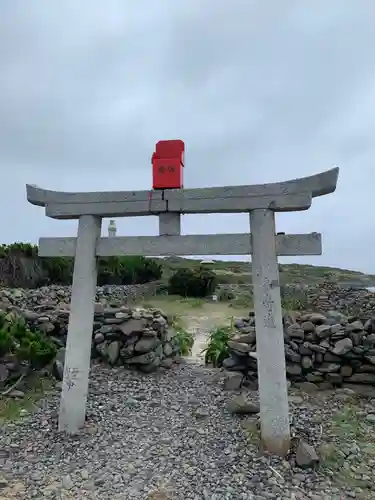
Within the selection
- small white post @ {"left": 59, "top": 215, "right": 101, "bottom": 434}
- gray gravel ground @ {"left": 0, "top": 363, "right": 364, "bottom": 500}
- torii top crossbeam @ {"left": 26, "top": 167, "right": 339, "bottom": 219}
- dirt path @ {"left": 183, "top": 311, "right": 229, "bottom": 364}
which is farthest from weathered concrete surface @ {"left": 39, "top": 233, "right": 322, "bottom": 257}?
dirt path @ {"left": 183, "top": 311, "right": 229, "bottom": 364}

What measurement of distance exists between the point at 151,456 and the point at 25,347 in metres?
2.45

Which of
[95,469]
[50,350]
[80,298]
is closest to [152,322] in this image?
[50,350]

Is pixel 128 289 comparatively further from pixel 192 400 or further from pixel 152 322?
pixel 192 400

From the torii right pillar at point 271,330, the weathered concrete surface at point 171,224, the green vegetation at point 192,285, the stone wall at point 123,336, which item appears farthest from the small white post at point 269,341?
the green vegetation at point 192,285

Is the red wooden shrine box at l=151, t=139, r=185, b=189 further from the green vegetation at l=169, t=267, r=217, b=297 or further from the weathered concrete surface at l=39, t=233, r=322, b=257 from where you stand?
the green vegetation at l=169, t=267, r=217, b=297

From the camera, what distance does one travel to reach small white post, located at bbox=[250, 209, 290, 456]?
407 cm

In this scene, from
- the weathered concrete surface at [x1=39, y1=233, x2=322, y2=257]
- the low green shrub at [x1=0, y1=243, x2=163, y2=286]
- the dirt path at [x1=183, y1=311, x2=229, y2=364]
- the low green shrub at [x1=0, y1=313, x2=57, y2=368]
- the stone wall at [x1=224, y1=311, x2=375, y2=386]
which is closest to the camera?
the weathered concrete surface at [x1=39, y1=233, x2=322, y2=257]

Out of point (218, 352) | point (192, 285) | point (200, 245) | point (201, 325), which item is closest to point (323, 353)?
point (218, 352)

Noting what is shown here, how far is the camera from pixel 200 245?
14.5ft

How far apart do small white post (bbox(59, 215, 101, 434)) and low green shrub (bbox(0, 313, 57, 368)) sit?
1.26 metres

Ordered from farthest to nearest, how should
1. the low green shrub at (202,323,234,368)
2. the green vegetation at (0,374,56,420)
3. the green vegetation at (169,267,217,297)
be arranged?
the green vegetation at (169,267,217,297), the low green shrub at (202,323,234,368), the green vegetation at (0,374,56,420)

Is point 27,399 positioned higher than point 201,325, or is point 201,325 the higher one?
point 201,325

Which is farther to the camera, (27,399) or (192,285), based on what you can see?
(192,285)

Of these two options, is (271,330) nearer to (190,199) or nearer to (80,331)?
(190,199)
